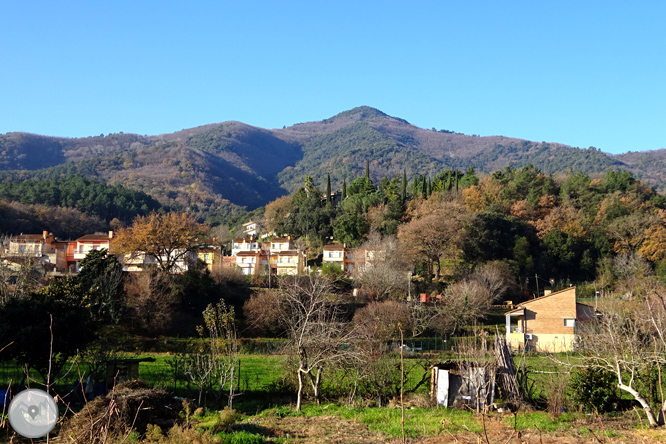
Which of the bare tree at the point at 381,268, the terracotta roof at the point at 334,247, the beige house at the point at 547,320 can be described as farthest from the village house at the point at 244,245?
the beige house at the point at 547,320

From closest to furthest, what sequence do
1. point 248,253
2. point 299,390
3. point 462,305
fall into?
point 299,390 → point 462,305 → point 248,253

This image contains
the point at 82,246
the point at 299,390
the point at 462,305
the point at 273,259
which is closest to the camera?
the point at 299,390

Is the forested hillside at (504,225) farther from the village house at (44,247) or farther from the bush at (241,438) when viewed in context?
the bush at (241,438)

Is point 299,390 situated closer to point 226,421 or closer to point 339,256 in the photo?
point 226,421

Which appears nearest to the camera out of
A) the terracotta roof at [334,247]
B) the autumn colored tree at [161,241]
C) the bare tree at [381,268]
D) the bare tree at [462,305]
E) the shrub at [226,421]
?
the shrub at [226,421]

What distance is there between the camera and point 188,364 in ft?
57.1

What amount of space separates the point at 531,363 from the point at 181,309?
73.7 ft

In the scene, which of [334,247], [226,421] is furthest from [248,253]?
[226,421]

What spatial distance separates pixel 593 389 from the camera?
634 inches

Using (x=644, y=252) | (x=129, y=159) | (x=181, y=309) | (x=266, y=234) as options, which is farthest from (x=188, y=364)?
(x=129, y=159)

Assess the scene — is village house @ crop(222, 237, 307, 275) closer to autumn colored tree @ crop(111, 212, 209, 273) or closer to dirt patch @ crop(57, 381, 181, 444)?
autumn colored tree @ crop(111, 212, 209, 273)

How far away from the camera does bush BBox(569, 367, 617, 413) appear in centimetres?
1605

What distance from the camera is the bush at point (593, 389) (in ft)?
52.6

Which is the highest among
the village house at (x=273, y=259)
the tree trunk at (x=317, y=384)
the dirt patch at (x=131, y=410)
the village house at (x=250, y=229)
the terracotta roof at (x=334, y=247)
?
the village house at (x=250, y=229)
